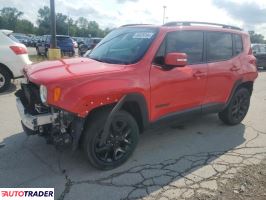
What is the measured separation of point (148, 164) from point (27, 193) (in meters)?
1.59

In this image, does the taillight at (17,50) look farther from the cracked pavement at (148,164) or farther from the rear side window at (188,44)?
the rear side window at (188,44)

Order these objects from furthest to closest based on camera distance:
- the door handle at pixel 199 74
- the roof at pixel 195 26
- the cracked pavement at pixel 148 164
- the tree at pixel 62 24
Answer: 1. the tree at pixel 62 24
2. the door handle at pixel 199 74
3. the roof at pixel 195 26
4. the cracked pavement at pixel 148 164

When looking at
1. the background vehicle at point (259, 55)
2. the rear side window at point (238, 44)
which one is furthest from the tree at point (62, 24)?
the rear side window at point (238, 44)

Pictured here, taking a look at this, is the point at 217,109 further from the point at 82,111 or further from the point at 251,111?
the point at 82,111

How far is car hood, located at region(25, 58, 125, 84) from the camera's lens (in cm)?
361

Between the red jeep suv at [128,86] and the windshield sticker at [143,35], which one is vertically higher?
the windshield sticker at [143,35]

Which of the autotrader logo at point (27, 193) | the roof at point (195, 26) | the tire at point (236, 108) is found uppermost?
the roof at point (195, 26)

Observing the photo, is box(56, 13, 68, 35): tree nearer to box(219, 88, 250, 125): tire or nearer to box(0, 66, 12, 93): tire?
box(0, 66, 12, 93): tire

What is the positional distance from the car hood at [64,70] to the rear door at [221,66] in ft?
6.00

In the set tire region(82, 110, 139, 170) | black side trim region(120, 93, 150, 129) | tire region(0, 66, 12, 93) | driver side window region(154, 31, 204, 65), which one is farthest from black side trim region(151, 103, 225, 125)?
tire region(0, 66, 12, 93)

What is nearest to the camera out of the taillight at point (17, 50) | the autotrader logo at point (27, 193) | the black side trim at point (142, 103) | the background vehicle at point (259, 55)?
the autotrader logo at point (27, 193)

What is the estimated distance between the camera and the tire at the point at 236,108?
5.89 meters

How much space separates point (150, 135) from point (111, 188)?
1865 millimetres

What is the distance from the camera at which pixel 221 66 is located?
5.34 metres
